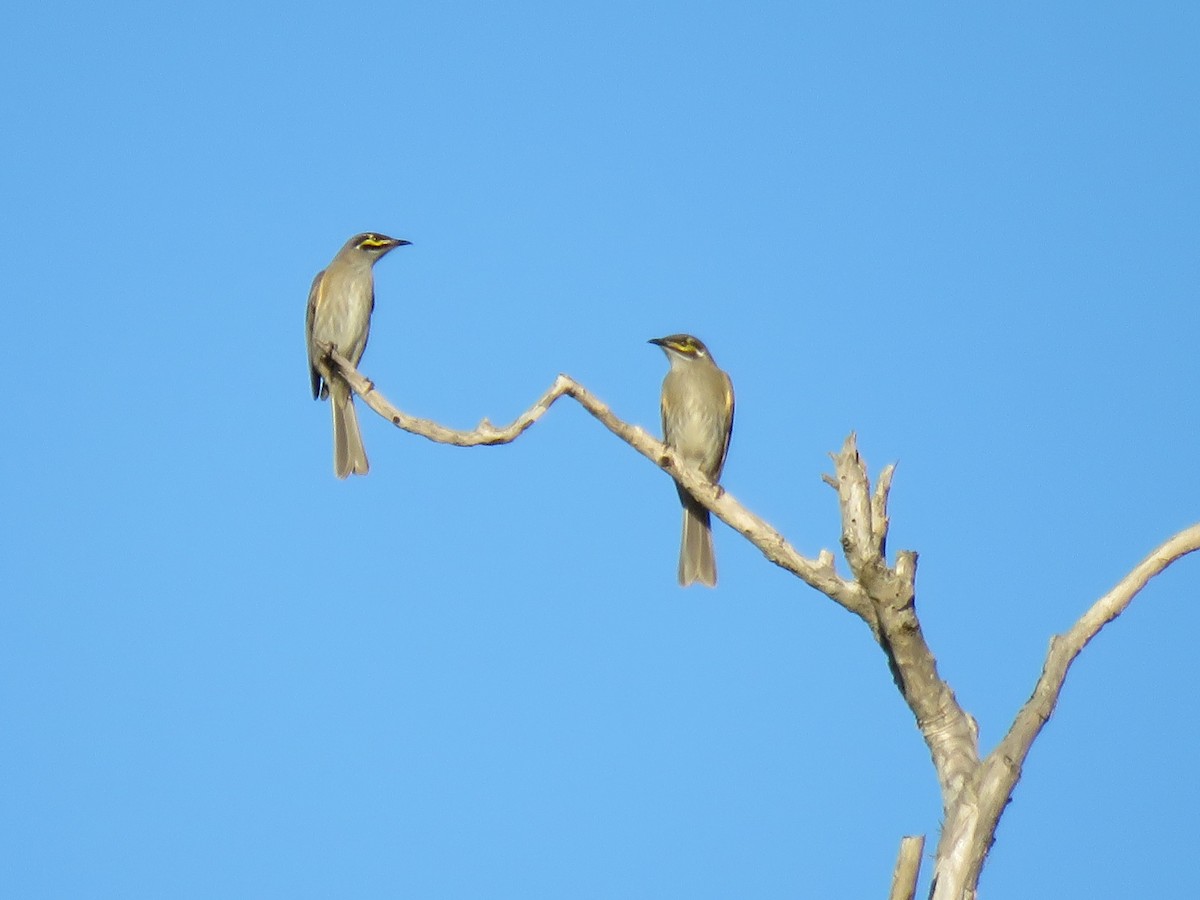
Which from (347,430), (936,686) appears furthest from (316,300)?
(936,686)

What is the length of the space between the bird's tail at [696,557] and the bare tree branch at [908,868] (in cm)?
594

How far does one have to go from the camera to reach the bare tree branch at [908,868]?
266 inches

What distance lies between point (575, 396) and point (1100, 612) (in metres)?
2.92

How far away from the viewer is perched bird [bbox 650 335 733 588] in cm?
1302

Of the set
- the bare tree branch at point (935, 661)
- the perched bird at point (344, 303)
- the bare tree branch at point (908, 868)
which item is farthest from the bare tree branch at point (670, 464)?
the perched bird at point (344, 303)

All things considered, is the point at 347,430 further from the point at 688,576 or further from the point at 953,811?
the point at 953,811

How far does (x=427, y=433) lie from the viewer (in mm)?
8984

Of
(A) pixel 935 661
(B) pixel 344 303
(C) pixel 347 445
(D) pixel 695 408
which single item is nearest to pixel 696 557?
(D) pixel 695 408

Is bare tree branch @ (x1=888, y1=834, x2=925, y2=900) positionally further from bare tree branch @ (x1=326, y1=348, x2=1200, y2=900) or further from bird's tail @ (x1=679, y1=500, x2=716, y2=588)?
bird's tail @ (x1=679, y1=500, x2=716, y2=588)

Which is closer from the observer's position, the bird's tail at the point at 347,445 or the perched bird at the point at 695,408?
the perched bird at the point at 695,408

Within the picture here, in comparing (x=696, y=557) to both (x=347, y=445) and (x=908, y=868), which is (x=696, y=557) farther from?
(x=908, y=868)

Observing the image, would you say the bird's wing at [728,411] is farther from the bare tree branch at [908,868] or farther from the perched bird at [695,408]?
the bare tree branch at [908,868]

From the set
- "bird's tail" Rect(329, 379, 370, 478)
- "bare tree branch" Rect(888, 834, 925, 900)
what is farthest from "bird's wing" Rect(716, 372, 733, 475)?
"bare tree branch" Rect(888, 834, 925, 900)

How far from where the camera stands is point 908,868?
265 inches
